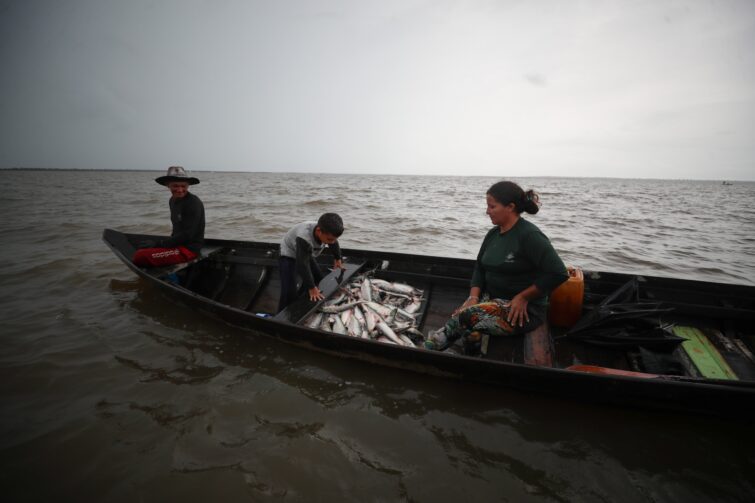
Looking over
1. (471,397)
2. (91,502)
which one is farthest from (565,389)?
(91,502)

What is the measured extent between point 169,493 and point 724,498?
5.66 m

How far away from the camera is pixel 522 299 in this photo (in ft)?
12.5

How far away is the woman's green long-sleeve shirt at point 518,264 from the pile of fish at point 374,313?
149cm

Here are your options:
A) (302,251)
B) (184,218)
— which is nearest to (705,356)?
(302,251)

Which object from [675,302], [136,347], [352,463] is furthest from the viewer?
[136,347]

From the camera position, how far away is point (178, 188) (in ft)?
21.4

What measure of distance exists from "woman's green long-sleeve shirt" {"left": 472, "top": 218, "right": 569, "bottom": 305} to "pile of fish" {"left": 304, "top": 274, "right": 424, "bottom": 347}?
1492mm

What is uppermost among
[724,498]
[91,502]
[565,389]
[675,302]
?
[675,302]

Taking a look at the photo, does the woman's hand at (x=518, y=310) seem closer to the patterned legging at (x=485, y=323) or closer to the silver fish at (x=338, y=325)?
the patterned legging at (x=485, y=323)

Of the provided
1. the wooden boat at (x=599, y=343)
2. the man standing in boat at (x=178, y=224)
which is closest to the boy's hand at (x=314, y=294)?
the wooden boat at (x=599, y=343)

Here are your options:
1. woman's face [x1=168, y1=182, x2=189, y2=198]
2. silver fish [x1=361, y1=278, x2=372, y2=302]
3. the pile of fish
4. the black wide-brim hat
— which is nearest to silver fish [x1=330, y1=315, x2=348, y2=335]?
the pile of fish

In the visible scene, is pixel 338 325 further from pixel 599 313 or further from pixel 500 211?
pixel 599 313

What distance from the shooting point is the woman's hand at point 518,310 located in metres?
3.83

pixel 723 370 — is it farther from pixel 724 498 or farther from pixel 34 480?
pixel 34 480
